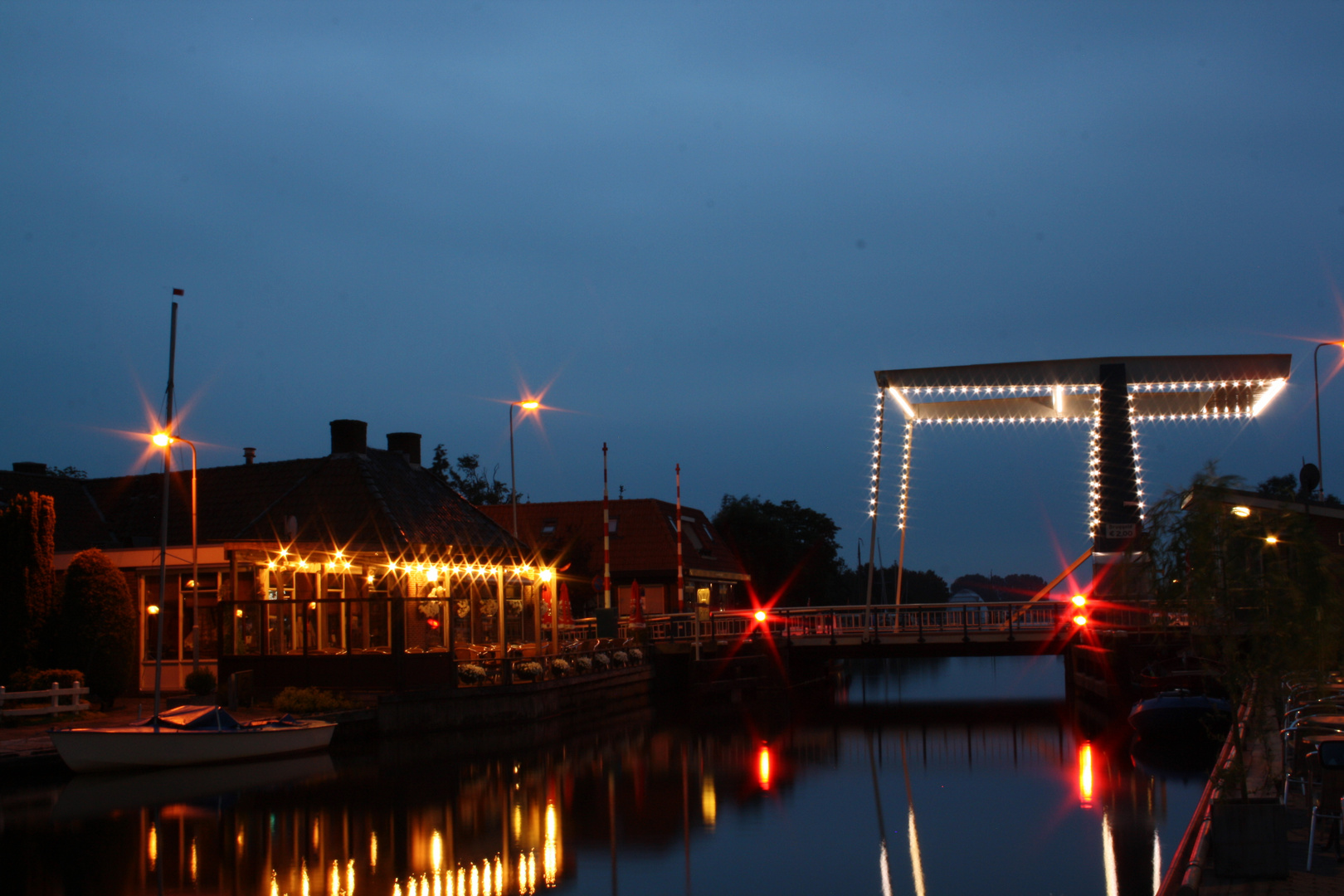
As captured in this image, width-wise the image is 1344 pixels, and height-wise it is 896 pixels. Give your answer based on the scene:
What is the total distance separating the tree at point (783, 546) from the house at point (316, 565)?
3693 cm

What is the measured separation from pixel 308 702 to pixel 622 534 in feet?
95.2

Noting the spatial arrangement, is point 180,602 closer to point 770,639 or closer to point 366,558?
point 366,558

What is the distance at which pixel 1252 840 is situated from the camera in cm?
968

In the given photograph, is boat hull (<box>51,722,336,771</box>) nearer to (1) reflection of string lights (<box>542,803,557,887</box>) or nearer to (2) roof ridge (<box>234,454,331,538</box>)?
(1) reflection of string lights (<box>542,803,557,887</box>)

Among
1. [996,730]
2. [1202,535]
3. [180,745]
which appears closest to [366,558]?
[180,745]

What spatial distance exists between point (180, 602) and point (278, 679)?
12.2 feet

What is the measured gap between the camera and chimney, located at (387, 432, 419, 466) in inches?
1393

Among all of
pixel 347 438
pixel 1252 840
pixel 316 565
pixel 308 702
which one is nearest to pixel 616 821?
pixel 1252 840

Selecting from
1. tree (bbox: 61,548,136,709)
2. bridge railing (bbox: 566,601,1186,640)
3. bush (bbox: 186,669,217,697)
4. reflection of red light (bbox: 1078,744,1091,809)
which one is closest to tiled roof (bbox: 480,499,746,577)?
bridge railing (bbox: 566,601,1186,640)

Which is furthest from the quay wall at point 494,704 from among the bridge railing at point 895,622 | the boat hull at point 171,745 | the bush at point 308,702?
the bridge railing at point 895,622

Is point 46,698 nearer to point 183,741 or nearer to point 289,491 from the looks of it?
point 183,741

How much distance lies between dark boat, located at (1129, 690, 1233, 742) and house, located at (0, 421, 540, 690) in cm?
1446

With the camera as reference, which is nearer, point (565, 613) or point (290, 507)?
point (290, 507)

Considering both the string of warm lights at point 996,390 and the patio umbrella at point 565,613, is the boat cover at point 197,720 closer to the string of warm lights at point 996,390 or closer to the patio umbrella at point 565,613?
the patio umbrella at point 565,613
